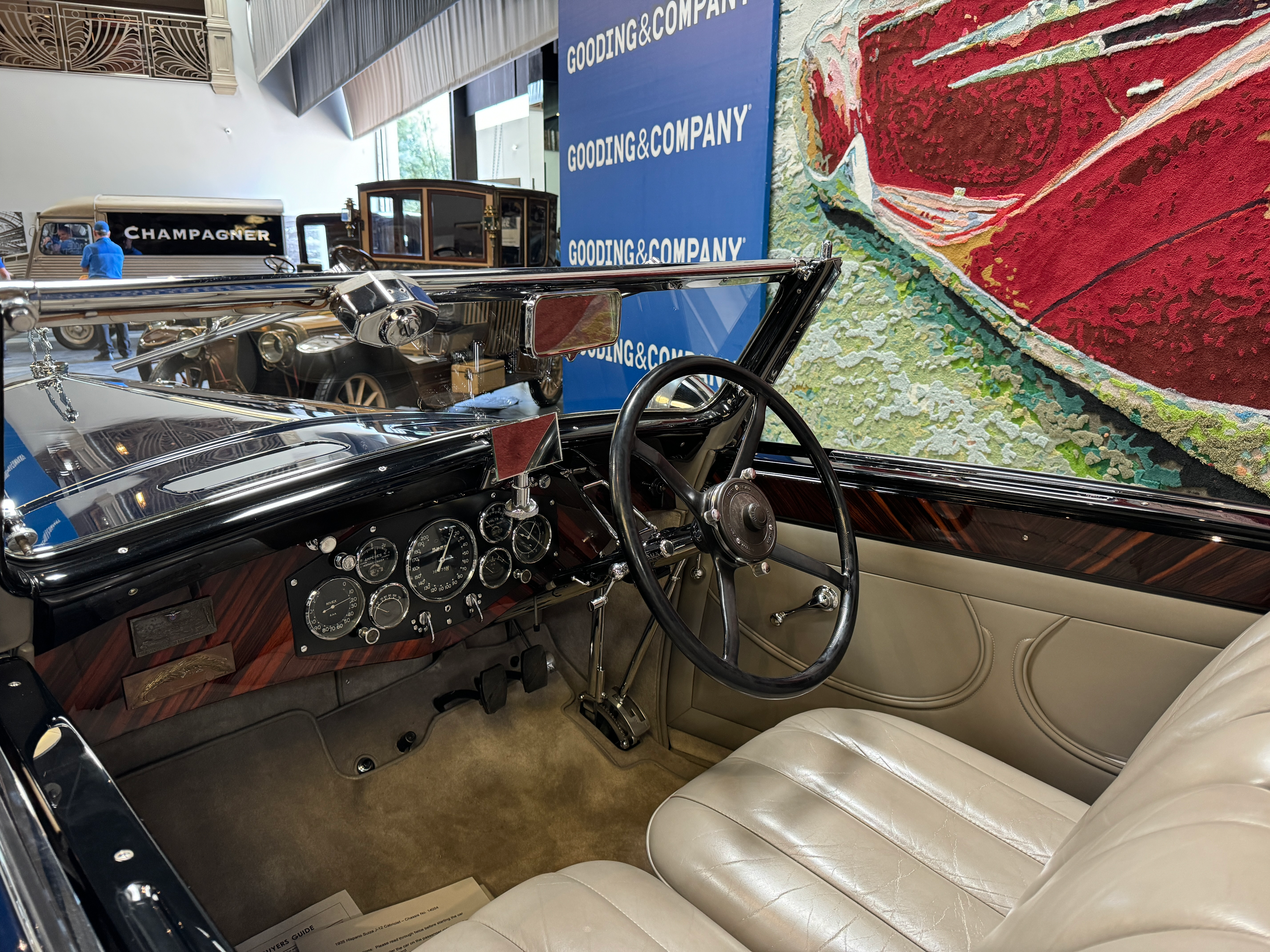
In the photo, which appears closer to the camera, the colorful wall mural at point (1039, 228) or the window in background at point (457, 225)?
the colorful wall mural at point (1039, 228)

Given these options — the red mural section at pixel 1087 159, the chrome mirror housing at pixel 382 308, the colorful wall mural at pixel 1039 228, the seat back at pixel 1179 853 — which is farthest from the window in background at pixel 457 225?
the seat back at pixel 1179 853

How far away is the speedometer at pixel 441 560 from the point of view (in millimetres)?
1276

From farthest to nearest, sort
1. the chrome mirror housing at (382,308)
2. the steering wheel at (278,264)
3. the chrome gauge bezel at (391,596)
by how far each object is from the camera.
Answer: the steering wheel at (278,264), the chrome gauge bezel at (391,596), the chrome mirror housing at (382,308)

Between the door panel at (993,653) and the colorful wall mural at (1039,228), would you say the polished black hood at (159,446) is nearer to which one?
the door panel at (993,653)

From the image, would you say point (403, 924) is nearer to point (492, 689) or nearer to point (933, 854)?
point (492, 689)

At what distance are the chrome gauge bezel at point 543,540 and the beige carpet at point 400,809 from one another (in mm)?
528

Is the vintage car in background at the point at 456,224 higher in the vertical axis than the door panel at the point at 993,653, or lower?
higher

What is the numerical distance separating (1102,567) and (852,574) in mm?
414

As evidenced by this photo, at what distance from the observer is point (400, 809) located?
158cm

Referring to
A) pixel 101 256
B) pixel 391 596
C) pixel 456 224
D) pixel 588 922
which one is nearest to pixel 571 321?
pixel 391 596

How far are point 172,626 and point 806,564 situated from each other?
99 cm

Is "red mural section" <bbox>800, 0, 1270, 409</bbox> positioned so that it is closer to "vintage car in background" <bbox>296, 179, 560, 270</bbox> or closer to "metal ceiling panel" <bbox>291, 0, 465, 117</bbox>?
"vintage car in background" <bbox>296, 179, 560, 270</bbox>

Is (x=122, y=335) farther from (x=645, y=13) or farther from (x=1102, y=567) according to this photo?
(x=645, y=13)

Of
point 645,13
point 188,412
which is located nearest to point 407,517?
point 188,412
